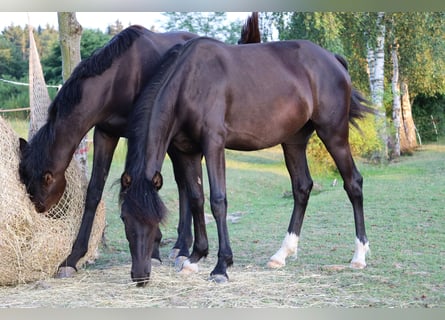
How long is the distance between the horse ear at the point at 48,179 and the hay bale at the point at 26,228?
0.18 meters

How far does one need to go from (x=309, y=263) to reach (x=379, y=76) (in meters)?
6.60

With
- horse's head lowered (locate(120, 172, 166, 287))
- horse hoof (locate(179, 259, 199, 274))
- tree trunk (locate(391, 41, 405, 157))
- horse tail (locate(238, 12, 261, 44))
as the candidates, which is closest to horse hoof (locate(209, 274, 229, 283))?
horse hoof (locate(179, 259, 199, 274))

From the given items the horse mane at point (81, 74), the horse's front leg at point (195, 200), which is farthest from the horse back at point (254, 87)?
the horse mane at point (81, 74)

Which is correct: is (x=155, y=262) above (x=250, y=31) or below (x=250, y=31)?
below

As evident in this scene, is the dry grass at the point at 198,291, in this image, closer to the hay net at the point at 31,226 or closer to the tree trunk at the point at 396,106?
the hay net at the point at 31,226

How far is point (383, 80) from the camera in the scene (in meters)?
11.8

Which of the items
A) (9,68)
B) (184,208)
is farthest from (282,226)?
(9,68)

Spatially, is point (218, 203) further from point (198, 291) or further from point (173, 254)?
point (173, 254)

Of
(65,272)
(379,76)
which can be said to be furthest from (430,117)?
(65,272)

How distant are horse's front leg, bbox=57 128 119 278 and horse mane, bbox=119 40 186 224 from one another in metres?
0.72

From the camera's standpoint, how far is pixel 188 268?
17.4 ft

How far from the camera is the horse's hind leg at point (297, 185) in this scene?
5848mm

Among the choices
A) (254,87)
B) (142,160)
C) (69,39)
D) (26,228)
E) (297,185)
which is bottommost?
(26,228)

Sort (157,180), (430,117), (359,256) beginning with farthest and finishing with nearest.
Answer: (430,117)
(359,256)
(157,180)
